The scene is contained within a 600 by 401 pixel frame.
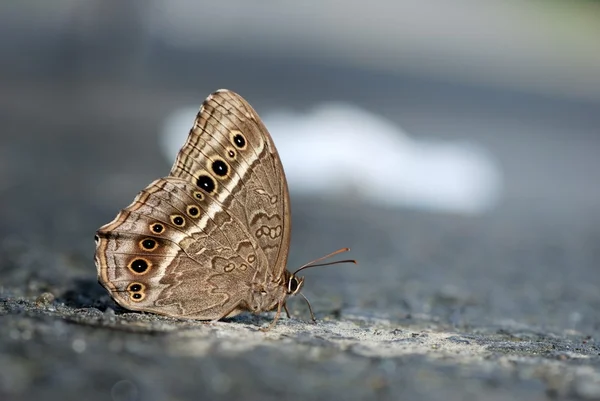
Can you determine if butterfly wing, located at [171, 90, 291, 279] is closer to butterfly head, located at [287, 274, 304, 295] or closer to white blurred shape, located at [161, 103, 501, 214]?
butterfly head, located at [287, 274, 304, 295]

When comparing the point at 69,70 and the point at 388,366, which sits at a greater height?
the point at 69,70

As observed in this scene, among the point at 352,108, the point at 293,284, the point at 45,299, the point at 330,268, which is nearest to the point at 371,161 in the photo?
the point at 352,108

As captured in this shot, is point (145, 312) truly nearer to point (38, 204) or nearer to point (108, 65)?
point (38, 204)

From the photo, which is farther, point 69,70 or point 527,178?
point 69,70

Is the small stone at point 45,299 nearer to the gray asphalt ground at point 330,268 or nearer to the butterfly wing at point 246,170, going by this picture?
the gray asphalt ground at point 330,268

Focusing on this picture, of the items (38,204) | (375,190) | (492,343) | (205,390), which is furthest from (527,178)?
(205,390)

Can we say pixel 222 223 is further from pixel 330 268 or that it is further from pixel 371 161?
pixel 371 161
